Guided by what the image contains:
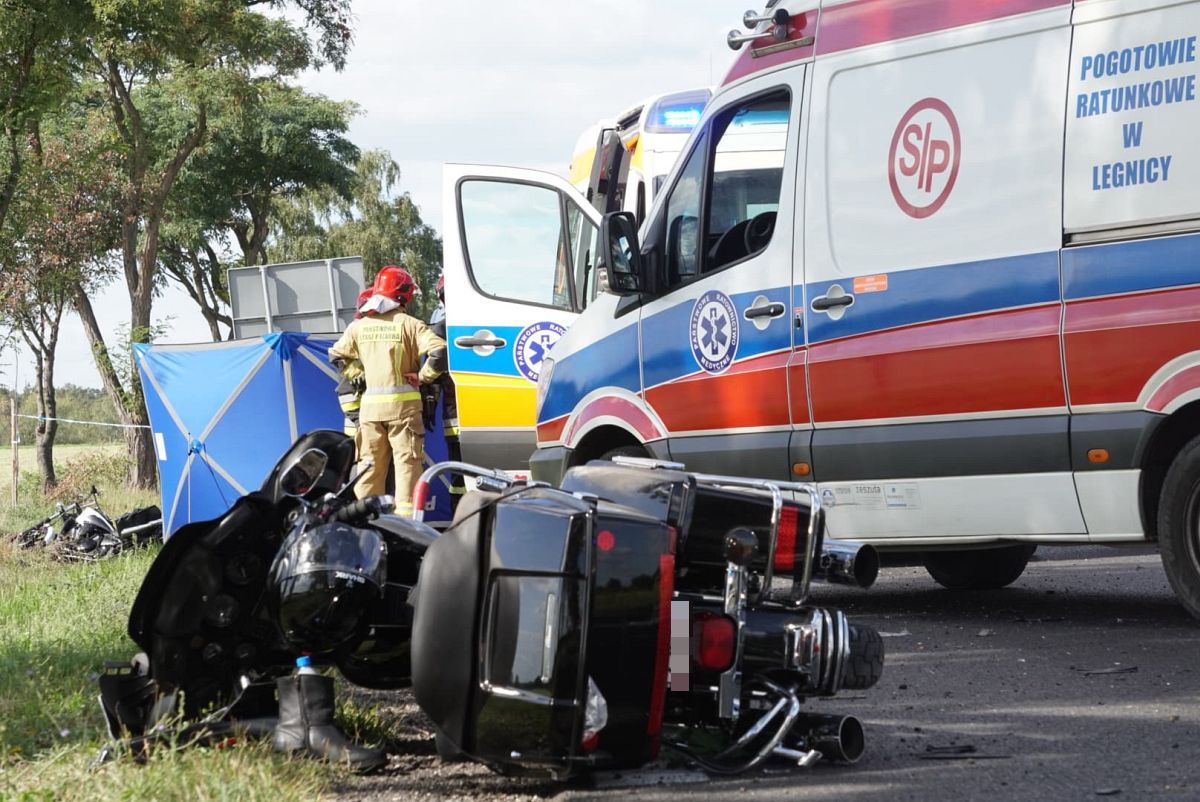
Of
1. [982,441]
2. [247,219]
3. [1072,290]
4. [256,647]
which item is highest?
[247,219]

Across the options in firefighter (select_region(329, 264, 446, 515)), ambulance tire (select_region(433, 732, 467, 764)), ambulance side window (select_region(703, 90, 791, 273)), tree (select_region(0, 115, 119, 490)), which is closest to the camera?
ambulance tire (select_region(433, 732, 467, 764))

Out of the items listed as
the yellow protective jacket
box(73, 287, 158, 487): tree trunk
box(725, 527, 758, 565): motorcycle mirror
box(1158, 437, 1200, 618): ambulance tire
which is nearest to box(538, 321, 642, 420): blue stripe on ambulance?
the yellow protective jacket

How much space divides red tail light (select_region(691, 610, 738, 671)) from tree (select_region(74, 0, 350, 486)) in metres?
14.5

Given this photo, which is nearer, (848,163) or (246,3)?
(848,163)

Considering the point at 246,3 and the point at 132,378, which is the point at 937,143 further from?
the point at 132,378

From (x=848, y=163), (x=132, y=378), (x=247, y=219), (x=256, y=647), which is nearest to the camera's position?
(x=256, y=647)

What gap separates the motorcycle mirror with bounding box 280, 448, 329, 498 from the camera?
15.0ft

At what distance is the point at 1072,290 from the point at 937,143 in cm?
91

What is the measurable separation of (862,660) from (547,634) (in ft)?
3.28

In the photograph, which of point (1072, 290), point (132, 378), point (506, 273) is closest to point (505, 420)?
point (506, 273)

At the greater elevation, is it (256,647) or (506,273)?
(506,273)

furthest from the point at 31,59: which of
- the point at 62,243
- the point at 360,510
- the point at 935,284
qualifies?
the point at 62,243

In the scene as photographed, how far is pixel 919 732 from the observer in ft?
15.6

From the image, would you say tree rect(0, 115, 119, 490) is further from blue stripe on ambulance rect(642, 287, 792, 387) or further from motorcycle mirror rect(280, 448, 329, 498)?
motorcycle mirror rect(280, 448, 329, 498)
